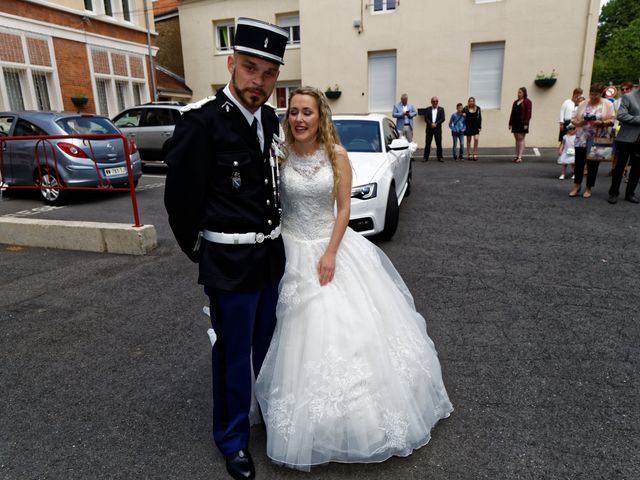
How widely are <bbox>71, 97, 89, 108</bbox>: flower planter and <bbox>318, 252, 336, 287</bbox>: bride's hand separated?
1771cm

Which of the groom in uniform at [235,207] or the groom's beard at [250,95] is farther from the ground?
the groom's beard at [250,95]

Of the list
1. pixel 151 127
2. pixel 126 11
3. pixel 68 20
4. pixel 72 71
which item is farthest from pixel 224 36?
pixel 151 127

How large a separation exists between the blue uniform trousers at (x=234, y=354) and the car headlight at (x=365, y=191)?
10.4ft

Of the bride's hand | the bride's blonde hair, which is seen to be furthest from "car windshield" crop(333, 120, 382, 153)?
the bride's hand

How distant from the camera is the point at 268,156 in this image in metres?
2.19

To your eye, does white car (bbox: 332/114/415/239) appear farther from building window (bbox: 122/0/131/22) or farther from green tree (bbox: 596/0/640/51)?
green tree (bbox: 596/0/640/51)

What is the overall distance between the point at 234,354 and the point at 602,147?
7.68m

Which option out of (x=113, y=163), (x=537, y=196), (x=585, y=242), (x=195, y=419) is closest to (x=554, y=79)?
(x=537, y=196)

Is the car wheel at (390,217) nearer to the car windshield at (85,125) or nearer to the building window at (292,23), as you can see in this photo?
the car windshield at (85,125)

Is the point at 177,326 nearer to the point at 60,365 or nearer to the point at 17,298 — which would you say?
the point at 60,365

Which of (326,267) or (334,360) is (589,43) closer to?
(326,267)

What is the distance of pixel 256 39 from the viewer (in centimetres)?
192

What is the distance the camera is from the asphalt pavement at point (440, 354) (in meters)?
2.35

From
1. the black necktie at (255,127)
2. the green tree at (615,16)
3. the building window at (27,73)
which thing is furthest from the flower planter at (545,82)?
the green tree at (615,16)
